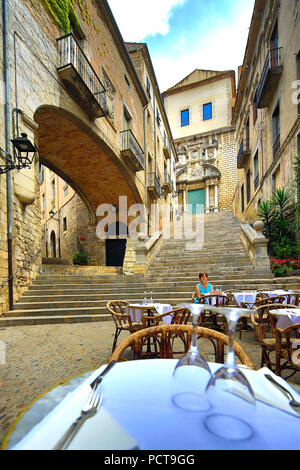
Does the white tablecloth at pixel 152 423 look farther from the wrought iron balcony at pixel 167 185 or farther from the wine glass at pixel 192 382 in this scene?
the wrought iron balcony at pixel 167 185

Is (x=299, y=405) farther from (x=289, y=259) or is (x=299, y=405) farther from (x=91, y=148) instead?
(x=91, y=148)

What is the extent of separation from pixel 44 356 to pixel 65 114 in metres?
7.96

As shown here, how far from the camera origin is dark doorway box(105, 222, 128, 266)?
14938 mm

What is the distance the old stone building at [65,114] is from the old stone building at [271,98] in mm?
6735

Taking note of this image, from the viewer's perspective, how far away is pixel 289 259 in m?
7.59

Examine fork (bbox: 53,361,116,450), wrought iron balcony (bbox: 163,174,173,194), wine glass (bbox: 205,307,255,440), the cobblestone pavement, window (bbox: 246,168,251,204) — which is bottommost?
the cobblestone pavement

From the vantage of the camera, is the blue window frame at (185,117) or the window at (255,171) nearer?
the window at (255,171)

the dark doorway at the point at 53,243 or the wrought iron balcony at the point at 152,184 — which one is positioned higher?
the wrought iron balcony at the point at 152,184

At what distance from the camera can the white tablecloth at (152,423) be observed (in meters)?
0.62

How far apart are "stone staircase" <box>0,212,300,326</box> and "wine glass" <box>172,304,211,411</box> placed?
17.1ft

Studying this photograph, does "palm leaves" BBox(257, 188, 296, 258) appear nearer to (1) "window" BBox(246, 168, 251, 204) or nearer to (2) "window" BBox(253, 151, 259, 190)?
(2) "window" BBox(253, 151, 259, 190)

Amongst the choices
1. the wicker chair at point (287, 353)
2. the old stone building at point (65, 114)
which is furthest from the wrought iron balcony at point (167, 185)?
the wicker chair at point (287, 353)

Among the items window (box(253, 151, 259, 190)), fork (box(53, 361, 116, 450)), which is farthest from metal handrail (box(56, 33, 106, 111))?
window (box(253, 151, 259, 190))

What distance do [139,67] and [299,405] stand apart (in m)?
18.3
